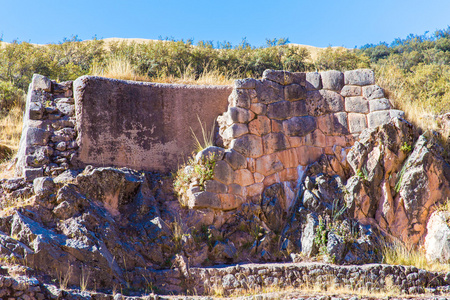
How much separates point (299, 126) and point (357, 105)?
1213 mm

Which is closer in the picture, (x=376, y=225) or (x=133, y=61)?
(x=376, y=225)

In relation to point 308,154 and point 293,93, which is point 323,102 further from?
point 308,154

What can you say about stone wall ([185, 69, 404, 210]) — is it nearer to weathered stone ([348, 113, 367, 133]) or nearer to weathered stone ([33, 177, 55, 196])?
weathered stone ([348, 113, 367, 133])

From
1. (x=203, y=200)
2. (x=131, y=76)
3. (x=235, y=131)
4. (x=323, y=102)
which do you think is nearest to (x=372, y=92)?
(x=323, y=102)

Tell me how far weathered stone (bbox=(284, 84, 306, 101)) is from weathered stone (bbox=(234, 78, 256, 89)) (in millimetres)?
667

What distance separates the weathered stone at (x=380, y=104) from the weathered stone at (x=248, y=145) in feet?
7.42

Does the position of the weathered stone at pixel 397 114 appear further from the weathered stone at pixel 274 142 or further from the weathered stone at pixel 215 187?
the weathered stone at pixel 215 187

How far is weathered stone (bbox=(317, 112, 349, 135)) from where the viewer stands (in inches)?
337

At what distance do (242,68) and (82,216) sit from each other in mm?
9090

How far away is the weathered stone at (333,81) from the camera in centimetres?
874

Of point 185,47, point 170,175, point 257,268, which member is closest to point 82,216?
point 170,175

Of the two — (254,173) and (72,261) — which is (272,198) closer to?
(254,173)

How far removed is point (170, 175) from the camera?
26.4ft

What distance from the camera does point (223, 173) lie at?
25.5 ft
